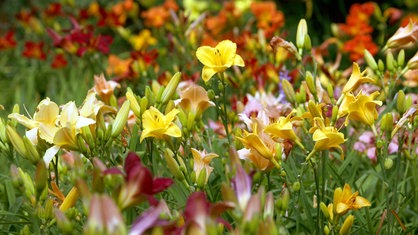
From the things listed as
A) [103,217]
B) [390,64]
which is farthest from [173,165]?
[390,64]

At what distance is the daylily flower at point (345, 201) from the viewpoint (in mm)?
1585

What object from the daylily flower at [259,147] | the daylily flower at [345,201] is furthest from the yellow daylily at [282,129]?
the daylily flower at [345,201]

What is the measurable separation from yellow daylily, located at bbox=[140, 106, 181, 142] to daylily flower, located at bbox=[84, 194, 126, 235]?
65cm

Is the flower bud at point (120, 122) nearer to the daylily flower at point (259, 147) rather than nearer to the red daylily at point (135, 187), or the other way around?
the daylily flower at point (259, 147)

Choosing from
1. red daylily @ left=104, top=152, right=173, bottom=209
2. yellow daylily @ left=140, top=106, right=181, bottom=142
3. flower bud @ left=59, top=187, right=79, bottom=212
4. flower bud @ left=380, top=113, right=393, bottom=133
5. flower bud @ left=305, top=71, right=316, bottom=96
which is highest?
red daylily @ left=104, top=152, right=173, bottom=209

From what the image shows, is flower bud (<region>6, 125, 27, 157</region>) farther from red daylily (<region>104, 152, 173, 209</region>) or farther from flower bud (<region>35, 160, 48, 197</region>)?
red daylily (<region>104, 152, 173, 209</region>)

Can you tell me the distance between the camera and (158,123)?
1.66 meters

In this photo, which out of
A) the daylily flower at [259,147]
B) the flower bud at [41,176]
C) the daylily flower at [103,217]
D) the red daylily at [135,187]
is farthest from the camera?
the daylily flower at [259,147]

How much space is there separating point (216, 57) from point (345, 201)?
0.53 meters

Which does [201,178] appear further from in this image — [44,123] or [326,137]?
[44,123]

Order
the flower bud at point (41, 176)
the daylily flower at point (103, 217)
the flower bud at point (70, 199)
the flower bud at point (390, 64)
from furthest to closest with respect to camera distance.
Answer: the flower bud at point (390, 64) → the flower bud at point (70, 199) → the flower bud at point (41, 176) → the daylily flower at point (103, 217)

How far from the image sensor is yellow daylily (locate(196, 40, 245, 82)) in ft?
5.92

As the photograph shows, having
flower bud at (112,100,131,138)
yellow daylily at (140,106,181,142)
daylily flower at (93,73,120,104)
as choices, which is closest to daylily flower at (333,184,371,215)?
yellow daylily at (140,106,181,142)

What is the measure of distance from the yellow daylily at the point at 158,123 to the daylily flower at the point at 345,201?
418 millimetres
